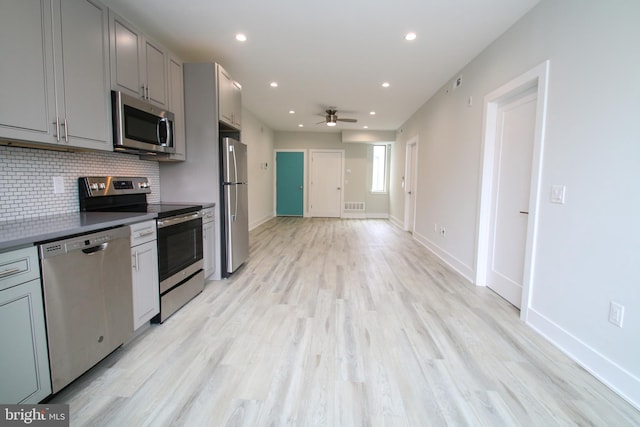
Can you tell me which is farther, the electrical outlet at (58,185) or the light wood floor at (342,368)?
the electrical outlet at (58,185)

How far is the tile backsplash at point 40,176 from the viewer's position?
1.75 metres

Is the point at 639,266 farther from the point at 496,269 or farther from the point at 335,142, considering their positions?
the point at 335,142

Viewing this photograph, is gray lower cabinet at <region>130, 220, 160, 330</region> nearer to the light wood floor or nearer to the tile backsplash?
the light wood floor

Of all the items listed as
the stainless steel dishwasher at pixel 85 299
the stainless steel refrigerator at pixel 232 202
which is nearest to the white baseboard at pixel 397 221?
the stainless steel refrigerator at pixel 232 202

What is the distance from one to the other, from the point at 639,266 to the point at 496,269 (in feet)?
5.13

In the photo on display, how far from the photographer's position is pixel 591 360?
175cm

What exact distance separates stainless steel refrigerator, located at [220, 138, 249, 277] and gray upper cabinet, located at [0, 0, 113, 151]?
1.16 m

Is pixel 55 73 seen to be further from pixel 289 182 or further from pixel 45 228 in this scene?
pixel 289 182

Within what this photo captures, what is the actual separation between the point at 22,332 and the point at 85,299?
0.30 meters

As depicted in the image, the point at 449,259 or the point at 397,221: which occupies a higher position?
the point at 397,221

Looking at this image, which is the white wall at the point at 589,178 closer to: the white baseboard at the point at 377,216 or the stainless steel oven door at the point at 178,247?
the stainless steel oven door at the point at 178,247

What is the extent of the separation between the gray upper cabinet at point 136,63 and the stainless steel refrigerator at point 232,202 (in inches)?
30.4

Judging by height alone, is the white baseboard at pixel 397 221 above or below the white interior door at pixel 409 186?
below

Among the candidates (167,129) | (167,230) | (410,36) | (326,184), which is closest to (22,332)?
(167,230)
